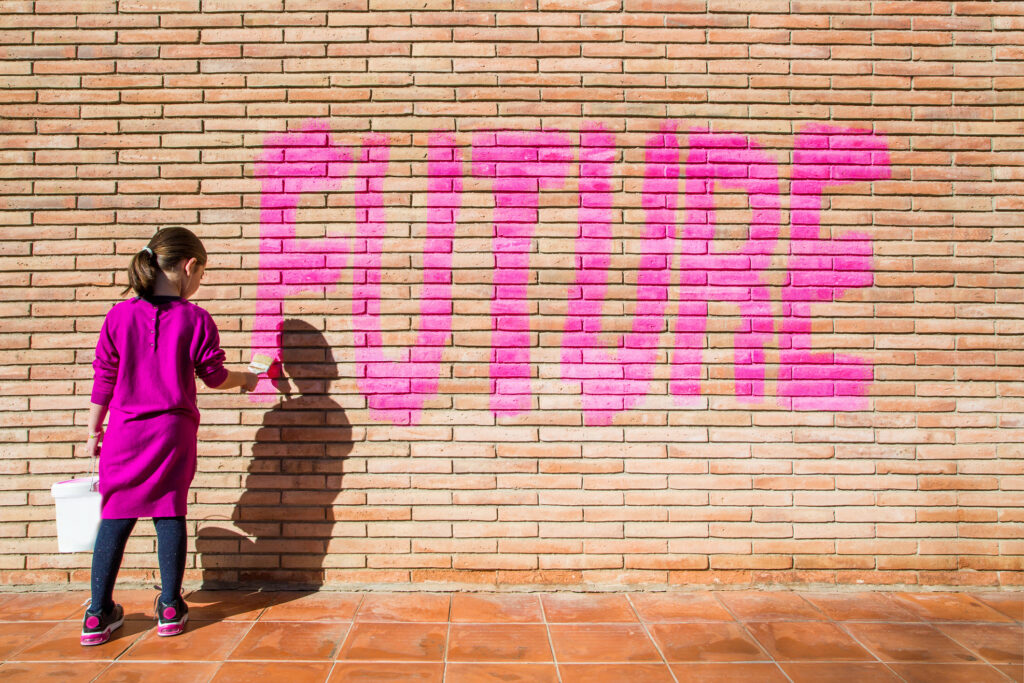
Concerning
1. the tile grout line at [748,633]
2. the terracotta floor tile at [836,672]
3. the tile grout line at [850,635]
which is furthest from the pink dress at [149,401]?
the tile grout line at [850,635]

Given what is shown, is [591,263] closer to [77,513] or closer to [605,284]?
[605,284]

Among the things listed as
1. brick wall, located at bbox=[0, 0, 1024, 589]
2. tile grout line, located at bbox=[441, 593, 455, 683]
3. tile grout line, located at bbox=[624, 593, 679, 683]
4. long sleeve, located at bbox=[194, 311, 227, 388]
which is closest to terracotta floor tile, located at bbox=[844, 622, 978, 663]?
brick wall, located at bbox=[0, 0, 1024, 589]

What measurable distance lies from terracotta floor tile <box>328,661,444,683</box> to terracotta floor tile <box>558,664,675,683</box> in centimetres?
54

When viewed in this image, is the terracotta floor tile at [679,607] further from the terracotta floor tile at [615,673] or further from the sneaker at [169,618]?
the sneaker at [169,618]

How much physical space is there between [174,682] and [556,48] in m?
3.59

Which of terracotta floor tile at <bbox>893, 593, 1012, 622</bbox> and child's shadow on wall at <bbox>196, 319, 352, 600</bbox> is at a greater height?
child's shadow on wall at <bbox>196, 319, 352, 600</bbox>

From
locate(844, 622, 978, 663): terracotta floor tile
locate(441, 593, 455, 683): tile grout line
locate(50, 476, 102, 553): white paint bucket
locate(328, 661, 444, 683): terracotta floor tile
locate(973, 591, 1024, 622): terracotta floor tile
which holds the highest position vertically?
locate(50, 476, 102, 553): white paint bucket

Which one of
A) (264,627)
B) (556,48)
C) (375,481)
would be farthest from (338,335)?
(556,48)

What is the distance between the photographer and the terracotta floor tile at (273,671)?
2.76 m

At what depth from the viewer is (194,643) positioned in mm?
3068

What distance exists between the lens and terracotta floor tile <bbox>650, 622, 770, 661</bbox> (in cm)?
296

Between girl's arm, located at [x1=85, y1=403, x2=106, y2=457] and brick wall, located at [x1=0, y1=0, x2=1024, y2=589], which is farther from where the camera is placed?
brick wall, located at [x1=0, y1=0, x2=1024, y2=589]

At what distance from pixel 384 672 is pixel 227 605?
1170 mm

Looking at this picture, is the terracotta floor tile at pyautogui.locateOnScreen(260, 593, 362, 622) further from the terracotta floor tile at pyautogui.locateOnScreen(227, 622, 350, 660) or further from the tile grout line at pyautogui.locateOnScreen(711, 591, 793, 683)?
the tile grout line at pyautogui.locateOnScreen(711, 591, 793, 683)
